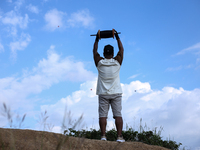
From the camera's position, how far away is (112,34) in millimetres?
6090

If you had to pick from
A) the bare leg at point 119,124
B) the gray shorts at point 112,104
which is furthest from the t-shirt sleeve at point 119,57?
the bare leg at point 119,124

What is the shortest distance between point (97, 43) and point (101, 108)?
1.87m

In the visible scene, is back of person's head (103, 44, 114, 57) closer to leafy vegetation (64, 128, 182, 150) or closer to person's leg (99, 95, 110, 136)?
person's leg (99, 95, 110, 136)

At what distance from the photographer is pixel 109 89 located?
18.6 feet

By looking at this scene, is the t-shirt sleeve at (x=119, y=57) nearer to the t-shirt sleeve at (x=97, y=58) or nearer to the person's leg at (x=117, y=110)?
the t-shirt sleeve at (x=97, y=58)

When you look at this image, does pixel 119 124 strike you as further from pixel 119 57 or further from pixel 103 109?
pixel 119 57

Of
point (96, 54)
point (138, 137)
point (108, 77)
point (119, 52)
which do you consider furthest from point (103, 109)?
point (138, 137)

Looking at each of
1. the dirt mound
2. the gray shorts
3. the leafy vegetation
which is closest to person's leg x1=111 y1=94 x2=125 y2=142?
the gray shorts

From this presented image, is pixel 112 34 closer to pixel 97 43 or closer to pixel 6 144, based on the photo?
pixel 97 43

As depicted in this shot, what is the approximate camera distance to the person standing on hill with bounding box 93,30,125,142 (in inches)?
223

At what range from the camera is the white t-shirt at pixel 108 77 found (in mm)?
5680

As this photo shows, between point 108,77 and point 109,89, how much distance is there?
12.9 inches

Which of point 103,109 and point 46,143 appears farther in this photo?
point 103,109

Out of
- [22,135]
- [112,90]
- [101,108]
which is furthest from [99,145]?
[22,135]
